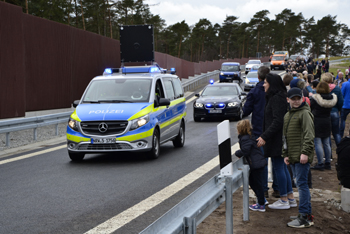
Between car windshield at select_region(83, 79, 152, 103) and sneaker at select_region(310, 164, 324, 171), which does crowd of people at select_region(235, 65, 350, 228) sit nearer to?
sneaker at select_region(310, 164, 324, 171)

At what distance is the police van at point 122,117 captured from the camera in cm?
1019

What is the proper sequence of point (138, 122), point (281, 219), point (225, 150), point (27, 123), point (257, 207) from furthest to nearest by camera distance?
point (27, 123) < point (138, 122) < point (257, 207) < point (281, 219) < point (225, 150)

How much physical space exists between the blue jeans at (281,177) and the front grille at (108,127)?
4.25 metres

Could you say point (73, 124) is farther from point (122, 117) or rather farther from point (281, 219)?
point (281, 219)

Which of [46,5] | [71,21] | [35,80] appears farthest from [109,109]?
[71,21]

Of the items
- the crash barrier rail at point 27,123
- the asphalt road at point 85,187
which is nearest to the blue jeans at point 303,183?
the asphalt road at point 85,187

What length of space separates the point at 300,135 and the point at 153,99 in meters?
5.57

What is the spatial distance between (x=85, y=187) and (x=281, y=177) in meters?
3.22

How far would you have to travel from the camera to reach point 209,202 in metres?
4.36

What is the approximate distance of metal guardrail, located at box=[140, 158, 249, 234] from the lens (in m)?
3.35

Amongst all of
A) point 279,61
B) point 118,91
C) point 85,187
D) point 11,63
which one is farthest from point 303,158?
point 279,61

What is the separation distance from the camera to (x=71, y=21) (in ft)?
200

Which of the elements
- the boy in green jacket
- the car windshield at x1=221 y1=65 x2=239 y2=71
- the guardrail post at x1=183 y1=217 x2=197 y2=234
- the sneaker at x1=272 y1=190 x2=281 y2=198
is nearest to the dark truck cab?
the car windshield at x1=221 y1=65 x2=239 y2=71

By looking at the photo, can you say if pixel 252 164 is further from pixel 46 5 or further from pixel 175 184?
pixel 46 5
